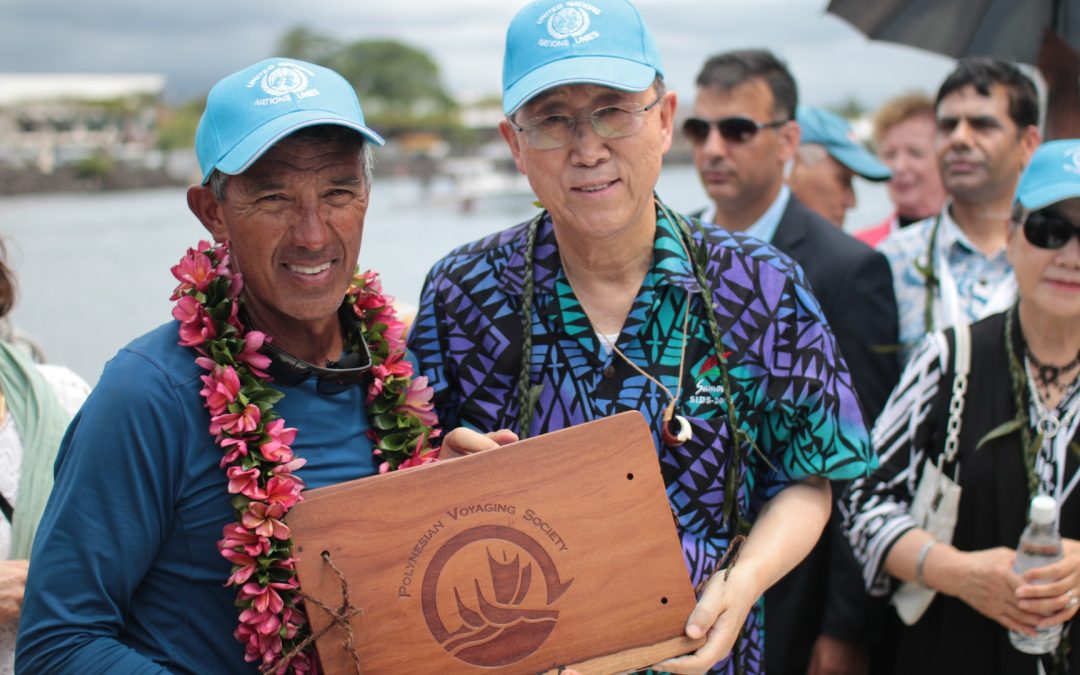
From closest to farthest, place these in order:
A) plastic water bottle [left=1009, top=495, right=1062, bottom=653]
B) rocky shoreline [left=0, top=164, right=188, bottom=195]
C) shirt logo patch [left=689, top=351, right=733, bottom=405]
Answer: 1. shirt logo patch [left=689, top=351, right=733, bottom=405]
2. plastic water bottle [left=1009, top=495, right=1062, bottom=653]
3. rocky shoreline [left=0, top=164, right=188, bottom=195]

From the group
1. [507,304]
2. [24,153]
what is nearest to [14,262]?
[507,304]

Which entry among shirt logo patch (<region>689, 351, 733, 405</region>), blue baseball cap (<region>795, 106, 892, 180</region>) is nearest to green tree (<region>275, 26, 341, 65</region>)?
blue baseball cap (<region>795, 106, 892, 180</region>)

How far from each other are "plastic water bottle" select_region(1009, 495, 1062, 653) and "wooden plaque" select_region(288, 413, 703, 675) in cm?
119

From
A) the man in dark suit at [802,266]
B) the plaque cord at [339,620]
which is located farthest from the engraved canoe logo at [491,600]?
the man in dark suit at [802,266]

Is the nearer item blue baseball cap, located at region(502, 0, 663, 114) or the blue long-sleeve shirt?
the blue long-sleeve shirt

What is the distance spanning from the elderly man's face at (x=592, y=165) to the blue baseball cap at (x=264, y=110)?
1.33 ft

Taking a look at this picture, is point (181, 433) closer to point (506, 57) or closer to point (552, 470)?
point (552, 470)

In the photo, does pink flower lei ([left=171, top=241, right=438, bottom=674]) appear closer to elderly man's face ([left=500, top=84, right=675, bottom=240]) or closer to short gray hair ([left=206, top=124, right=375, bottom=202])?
short gray hair ([left=206, top=124, right=375, bottom=202])

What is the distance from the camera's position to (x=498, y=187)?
941 cm

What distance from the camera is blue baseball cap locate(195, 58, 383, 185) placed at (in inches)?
77.1

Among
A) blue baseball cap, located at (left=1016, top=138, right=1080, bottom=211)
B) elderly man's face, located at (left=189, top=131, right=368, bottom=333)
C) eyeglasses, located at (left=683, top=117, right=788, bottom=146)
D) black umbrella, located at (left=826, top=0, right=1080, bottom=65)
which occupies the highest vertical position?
black umbrella, located at (left=826, top=0, right=1080, bottom=65)

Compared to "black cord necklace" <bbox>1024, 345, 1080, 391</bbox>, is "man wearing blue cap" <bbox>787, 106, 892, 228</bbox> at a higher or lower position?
higher

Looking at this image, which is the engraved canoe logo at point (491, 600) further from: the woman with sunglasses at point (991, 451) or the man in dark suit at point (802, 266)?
the man in dark suit at point (802, 266)

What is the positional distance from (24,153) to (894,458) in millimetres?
10653
